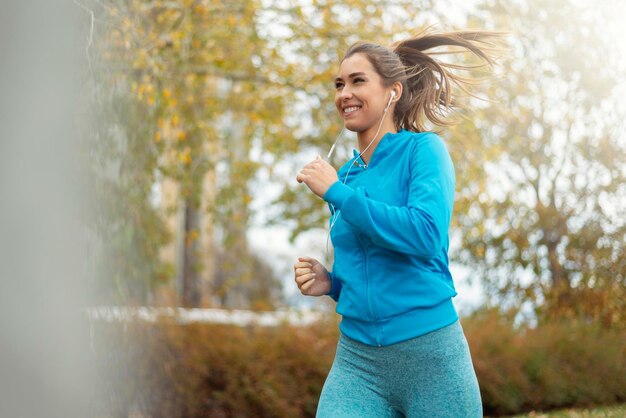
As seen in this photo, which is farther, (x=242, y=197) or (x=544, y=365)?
(x=242, y=197)

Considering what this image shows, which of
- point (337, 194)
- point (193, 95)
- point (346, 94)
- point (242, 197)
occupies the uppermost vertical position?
point (193, 95)

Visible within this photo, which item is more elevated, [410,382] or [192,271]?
[410,382]

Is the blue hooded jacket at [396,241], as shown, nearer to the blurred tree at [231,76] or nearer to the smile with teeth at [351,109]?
the smile with teeth at [351,109]

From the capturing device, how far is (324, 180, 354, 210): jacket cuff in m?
2.99

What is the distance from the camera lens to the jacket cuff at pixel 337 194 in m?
2.99

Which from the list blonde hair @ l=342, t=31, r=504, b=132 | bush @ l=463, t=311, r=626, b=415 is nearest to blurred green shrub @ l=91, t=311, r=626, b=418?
bush @ l=463, t=311, r=626, b=415

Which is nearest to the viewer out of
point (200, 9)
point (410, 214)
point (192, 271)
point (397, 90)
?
point (410, 214)

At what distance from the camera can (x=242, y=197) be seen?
41.5ft

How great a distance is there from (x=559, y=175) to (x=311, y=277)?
11569 mm

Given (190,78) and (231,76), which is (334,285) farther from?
(231,76)

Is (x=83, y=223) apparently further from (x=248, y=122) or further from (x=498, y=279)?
(x=498, y=279)

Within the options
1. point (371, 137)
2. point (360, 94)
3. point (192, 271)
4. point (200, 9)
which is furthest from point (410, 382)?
point (192, 271)

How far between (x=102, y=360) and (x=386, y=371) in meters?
3.53

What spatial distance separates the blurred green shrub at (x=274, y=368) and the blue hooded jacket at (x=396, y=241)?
3.21m
